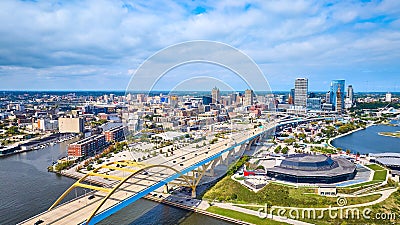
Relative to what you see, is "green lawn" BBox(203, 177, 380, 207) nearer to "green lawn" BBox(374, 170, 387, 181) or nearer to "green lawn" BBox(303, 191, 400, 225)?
"green lawn" BBox(303, 191, 400, 225)

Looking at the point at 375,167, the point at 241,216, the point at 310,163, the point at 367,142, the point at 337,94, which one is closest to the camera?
the point at 241,216

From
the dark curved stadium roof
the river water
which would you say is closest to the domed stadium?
the dark curved stadium roof

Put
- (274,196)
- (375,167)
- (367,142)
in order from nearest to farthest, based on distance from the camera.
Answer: (274,196)
(375,167)
(367,142)

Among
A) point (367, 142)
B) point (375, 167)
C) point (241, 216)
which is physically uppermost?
point (375, 167)

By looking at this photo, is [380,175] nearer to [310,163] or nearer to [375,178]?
[375,178]

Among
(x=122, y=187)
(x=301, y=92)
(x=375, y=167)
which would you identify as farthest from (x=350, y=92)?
(x=122, y=187)

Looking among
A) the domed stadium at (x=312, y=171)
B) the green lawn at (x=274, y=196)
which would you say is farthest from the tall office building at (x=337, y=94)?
the green lawn at (x=274, y=196)

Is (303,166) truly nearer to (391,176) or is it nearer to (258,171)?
(258,171)

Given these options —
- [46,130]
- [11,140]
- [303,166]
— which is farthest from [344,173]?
[46,130]
